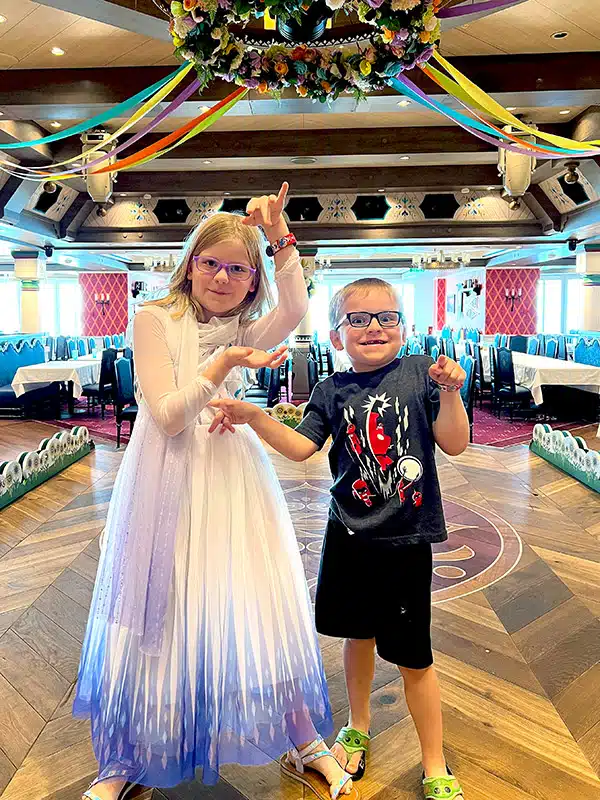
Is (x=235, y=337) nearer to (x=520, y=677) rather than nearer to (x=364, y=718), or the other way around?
(x=364, y=718)

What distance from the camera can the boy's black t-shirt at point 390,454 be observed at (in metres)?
1.38

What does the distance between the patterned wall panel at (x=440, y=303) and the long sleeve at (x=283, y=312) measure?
16.5m

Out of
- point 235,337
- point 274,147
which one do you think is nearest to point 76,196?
point 274,147

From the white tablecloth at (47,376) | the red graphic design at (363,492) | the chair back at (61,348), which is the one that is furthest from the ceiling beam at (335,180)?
the red graphic design at (363,492)

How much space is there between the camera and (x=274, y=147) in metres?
6.28

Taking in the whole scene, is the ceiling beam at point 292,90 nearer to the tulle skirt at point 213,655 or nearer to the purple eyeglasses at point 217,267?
the purple eyeglasses at point 217,267

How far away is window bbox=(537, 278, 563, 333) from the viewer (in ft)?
55.2

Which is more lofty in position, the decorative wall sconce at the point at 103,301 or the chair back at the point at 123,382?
the decorative wall sconce at the point at 103,301

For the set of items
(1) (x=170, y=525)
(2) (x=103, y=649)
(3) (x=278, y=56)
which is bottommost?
(2) (x=103, y=649)

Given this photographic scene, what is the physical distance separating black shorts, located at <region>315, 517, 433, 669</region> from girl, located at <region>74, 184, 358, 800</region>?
82 mm

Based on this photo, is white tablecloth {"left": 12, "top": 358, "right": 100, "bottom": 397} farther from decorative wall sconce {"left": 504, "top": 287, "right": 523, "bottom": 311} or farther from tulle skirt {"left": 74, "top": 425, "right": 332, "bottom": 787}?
decorative wall sconce {"left": 504, "top": 287, "right": 523, "bottom": 311}

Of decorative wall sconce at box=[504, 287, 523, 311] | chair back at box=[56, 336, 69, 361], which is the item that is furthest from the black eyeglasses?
decorative wall sconce at box=[504, 287, 523, 311]

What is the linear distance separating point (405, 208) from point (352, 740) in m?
8.13

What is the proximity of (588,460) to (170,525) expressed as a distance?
367 centimetres
